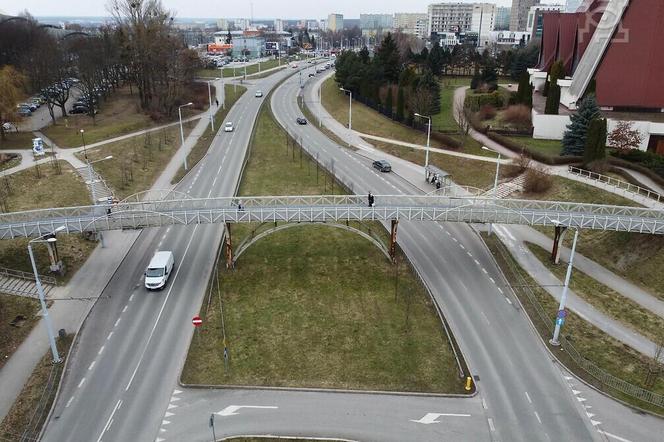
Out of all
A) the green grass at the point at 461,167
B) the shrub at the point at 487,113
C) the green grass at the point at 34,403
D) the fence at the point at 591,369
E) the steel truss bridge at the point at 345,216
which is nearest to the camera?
the green grass at the point at 34,403

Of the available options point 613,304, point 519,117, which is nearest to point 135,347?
point 613,304

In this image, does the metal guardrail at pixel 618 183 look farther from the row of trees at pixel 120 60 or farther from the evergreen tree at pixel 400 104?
the row of trees at pixel 120 60

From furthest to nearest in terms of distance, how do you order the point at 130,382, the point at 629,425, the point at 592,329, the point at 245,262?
the point at 245,262 < the point at 592,329 < the point at 130,382 < the point at 629,425

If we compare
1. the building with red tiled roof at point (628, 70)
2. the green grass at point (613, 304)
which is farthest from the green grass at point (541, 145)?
the green grass at point (613, 304)

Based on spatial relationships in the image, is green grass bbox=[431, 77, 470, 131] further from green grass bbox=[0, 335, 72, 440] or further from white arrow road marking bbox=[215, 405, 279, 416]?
green grass bbox=[0, 335, 72, 440]

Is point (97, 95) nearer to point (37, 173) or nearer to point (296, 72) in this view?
point (37, 173)

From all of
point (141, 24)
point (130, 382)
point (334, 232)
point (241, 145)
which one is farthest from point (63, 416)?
point (141, 24)
